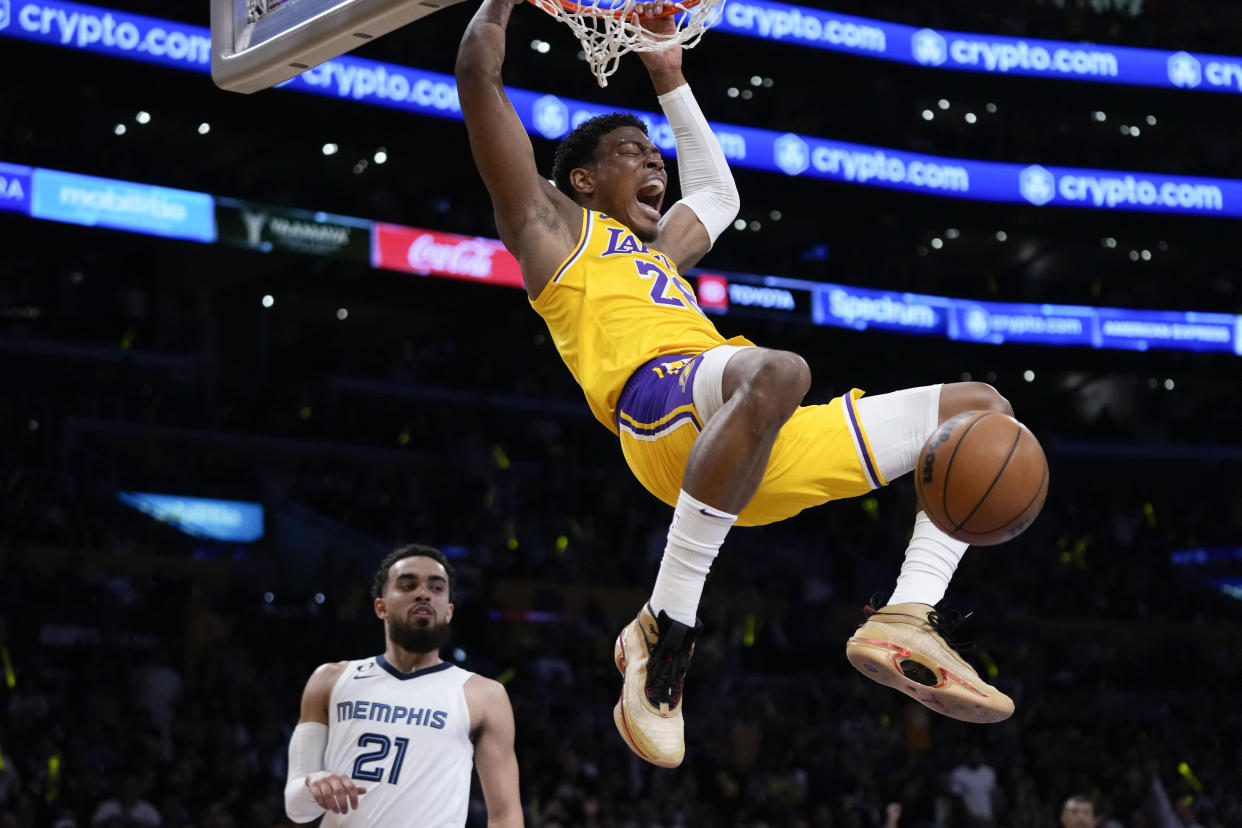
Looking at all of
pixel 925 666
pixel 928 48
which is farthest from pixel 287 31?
pixel 928 48

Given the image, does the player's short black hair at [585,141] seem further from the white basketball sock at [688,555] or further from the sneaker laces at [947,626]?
the sneaker laces at [947,626]

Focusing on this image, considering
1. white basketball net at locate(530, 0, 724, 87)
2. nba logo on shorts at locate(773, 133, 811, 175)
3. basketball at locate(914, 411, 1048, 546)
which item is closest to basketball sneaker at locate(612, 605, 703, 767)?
basketball at locate(914, 411, 1048, 546)

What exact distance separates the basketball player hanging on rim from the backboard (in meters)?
0.29

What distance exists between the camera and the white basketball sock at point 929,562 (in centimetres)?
420

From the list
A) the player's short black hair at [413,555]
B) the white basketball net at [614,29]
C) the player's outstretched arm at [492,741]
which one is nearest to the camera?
the white basketball net at [614,29]

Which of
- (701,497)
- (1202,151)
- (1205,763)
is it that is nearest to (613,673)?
(1205,763)

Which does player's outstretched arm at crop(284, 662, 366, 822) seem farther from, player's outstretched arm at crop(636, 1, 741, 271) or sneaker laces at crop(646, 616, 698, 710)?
player's outstretched arm at crop(636, 1, 741, 271)

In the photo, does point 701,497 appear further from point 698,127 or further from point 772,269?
point 772,269

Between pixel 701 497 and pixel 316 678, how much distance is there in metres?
2.59

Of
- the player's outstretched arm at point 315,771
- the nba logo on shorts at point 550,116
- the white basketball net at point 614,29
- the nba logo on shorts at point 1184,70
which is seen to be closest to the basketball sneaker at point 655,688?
the player's outstretched arm at point 315,771

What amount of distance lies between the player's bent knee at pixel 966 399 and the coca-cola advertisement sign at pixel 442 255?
689 inches

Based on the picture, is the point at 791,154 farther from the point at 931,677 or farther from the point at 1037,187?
the point at 931,677

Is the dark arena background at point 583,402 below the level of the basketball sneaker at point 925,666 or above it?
above

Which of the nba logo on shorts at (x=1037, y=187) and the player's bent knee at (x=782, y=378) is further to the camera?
the nba logo on shorts at (x=1037, y=187)
